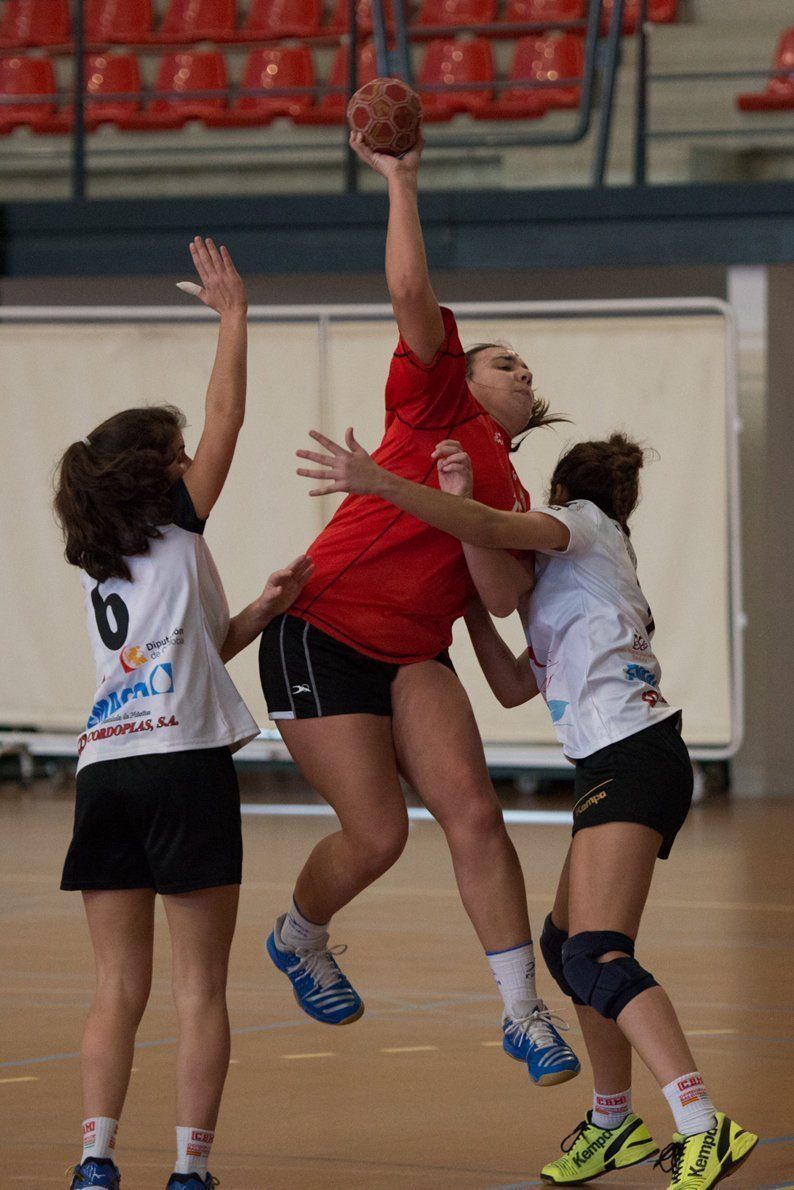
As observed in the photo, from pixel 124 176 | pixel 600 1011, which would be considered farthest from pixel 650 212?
pixel 600 1011

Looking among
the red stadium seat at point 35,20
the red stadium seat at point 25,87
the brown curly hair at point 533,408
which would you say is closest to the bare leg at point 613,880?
the brown curly hair at point 533,408

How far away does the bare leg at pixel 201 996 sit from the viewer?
10.3 feet

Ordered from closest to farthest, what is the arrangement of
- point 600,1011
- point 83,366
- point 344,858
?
point 600,1011, point 344,858, point 83,366

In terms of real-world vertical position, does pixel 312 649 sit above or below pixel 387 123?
below

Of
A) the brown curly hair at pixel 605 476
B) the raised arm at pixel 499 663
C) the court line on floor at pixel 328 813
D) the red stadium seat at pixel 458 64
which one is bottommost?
the court line on floor at pixel 328 813

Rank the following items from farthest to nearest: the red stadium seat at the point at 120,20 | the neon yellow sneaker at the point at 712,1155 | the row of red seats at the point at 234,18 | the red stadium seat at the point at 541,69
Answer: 1. the red stadium seat at the point at 120,20
2. the row of red seats at the point at 234,18
3. the red stadium seat at the point at 541,69
4. the neon yellow sneaker at the point at 712,1155

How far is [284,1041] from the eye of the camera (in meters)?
4.62

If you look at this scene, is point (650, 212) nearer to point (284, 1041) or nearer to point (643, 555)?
point (643, 555)

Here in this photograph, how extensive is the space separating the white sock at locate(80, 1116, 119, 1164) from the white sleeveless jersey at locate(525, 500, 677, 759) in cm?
107

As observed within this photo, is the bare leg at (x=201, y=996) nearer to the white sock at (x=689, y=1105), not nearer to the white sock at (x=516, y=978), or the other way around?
the white sock at (x=516, y=978)

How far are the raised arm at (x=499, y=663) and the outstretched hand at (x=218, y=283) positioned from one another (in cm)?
83

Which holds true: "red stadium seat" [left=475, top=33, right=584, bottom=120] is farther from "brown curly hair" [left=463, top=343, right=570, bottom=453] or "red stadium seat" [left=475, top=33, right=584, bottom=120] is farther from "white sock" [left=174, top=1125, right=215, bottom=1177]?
"white sock" [left=174, top=1125, right=215, bottom=1177]

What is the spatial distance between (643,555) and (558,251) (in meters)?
1.60

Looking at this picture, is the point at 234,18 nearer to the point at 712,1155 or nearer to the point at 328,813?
the point at 328,813
